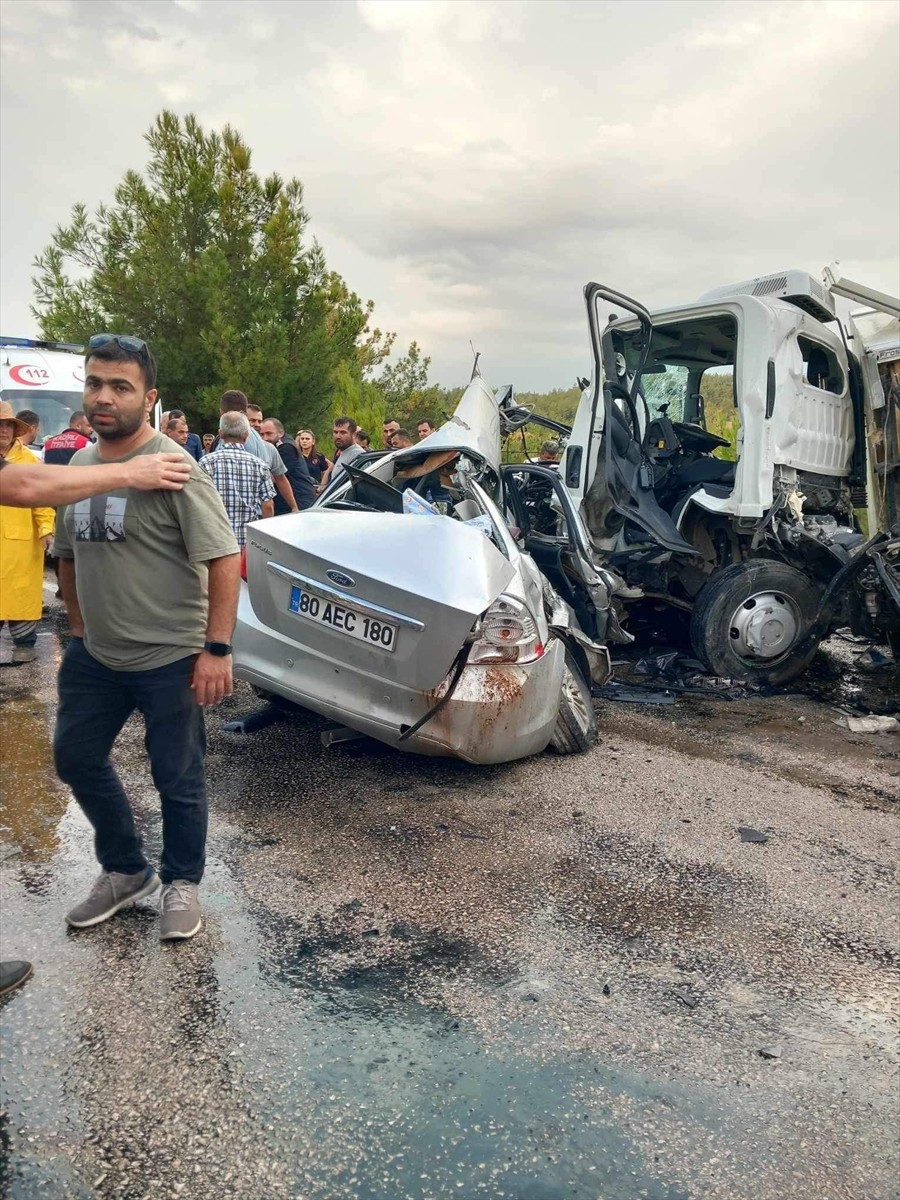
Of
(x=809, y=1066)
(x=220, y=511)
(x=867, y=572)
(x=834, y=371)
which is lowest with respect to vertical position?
(x=809, y=1066)

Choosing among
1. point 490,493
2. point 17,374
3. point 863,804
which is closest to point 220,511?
point 490,493

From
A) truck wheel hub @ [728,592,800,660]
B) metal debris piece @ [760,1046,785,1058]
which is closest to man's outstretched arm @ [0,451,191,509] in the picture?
metal debris piece @ [760,1046,785,1058]

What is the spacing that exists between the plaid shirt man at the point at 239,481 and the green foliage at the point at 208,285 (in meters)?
12.4

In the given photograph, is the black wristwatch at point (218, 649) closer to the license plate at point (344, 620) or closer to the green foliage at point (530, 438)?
the license plate at point (344, 620)

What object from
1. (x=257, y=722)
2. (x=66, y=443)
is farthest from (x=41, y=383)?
(x=257, y=722)

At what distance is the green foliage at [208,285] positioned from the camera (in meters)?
17.8

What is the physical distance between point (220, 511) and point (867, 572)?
194 inches

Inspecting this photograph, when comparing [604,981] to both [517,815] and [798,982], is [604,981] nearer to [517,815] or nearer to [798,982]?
[798,982]

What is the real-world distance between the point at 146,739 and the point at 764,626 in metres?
4.59

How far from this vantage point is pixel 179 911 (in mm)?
2682

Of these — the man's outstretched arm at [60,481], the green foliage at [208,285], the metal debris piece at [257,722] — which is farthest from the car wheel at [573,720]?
the green foliage at [208,285]

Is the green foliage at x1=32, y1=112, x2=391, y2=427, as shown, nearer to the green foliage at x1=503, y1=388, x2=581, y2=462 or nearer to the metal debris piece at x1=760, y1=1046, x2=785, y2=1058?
the green foliage at x1=503, y1=388, x2=581, y2=462

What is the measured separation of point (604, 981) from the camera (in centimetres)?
256

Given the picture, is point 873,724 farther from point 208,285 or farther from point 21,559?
point 208,285
